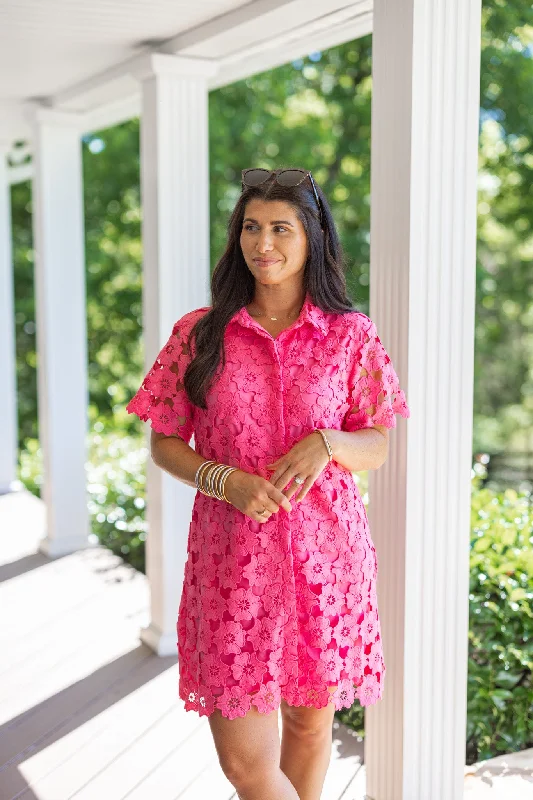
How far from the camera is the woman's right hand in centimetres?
218

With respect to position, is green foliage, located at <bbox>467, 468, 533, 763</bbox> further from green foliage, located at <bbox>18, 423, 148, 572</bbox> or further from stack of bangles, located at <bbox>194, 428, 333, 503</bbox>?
green foliage, located at <bbox>18, 423, 148, 572</bbox>

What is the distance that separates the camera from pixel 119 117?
6.11 m

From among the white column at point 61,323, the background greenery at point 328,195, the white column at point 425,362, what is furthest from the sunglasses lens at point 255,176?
the background greenery at point 328,195

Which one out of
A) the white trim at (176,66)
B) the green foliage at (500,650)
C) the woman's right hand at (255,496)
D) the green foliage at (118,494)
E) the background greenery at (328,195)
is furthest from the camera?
the background greenery at (328,195)

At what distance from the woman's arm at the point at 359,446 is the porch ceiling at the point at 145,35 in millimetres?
1737

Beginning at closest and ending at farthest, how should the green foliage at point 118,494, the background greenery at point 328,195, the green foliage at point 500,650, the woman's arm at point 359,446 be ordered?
1. the woman's arm at point 359,446
2. the green foliage at point 500,650
3. the green foliage at point 118,494
4. the background greenery at point 328,195

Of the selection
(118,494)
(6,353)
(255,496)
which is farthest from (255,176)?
(6,353)

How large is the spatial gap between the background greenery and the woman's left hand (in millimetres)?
4728

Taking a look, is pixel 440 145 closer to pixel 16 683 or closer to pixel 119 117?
pixel 16 683

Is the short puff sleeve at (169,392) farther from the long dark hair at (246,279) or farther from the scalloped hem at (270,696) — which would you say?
the scalloped hem at (270,696)

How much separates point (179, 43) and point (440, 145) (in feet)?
6.07

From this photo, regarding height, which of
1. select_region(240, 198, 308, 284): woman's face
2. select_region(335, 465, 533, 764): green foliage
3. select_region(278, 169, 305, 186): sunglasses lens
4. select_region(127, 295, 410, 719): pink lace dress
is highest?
select_region(278, 169, 305, 186): sunglasses lens

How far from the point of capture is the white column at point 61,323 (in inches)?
241

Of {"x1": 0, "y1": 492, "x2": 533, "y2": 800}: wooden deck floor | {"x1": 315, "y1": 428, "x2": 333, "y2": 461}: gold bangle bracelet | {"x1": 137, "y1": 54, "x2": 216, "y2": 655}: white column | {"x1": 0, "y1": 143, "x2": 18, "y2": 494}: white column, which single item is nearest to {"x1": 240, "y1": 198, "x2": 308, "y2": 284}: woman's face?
{"x1": 315, "y1": 428, "x2": 333, "y2": 461}: gold bangle bracelet
